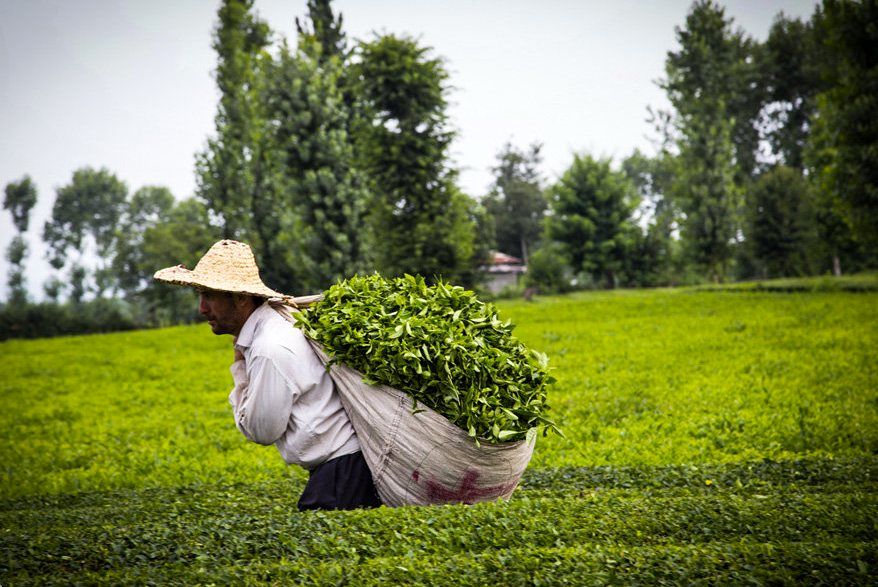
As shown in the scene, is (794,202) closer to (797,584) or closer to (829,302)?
(829,302)

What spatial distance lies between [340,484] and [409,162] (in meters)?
20.6

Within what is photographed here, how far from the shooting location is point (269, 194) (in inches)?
1315

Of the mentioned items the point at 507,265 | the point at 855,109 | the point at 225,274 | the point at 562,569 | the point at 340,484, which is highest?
the point at 855,109

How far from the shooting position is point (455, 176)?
24.8 meters

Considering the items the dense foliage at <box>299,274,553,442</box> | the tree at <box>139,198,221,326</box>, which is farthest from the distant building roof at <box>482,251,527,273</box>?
the dense foliage at <box>299,274,553,442</box>

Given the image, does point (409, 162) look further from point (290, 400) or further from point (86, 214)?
point (86, 214)

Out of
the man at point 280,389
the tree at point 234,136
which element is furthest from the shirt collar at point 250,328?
the tree at point 234,136

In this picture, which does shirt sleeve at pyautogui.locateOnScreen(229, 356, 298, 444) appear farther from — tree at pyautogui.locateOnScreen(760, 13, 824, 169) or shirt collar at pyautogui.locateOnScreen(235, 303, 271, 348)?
tree at pyautogui.locateOnScreen(760, 13, 824, 169)

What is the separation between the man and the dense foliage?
23cm

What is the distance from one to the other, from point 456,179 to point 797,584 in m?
22.4

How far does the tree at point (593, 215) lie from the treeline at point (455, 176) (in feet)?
0.35

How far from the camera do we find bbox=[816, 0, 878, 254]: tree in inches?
769

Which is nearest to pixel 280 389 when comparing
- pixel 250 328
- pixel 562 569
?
pixel 250 328

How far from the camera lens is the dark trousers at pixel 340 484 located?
4230 millimetres
